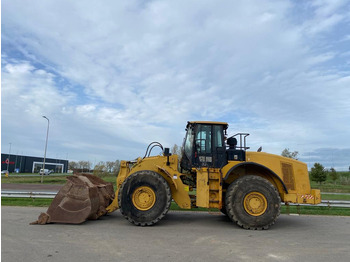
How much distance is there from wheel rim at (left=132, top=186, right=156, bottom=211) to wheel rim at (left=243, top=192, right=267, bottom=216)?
97.9 inches

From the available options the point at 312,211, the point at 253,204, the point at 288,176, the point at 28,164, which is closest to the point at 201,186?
the point at 253,204

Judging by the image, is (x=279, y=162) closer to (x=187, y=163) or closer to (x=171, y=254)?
(x=187, y=163)

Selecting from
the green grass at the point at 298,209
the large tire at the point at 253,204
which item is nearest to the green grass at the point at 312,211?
the green grass at the point at 298,209

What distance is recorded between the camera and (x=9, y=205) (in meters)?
11.1

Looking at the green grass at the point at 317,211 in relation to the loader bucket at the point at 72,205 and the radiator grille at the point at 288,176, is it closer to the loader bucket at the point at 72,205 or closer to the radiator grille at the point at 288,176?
the radiator grille at the point at 288,176

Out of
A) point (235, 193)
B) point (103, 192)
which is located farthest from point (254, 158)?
point (103, 192)

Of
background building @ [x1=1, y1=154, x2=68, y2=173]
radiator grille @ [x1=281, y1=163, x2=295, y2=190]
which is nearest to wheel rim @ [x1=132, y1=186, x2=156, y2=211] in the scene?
radiator grille @ [x1=281, y1=163, x2=295, y2=190]

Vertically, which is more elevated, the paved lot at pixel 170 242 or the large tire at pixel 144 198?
the large tire at pixel 144 198

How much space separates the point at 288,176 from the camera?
7.94m

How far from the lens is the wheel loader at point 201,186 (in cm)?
719

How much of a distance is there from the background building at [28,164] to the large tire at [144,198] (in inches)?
2930

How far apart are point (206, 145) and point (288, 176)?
2.56m

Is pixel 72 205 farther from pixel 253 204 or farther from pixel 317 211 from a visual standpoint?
pixel 317 211

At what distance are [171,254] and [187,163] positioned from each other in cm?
356
